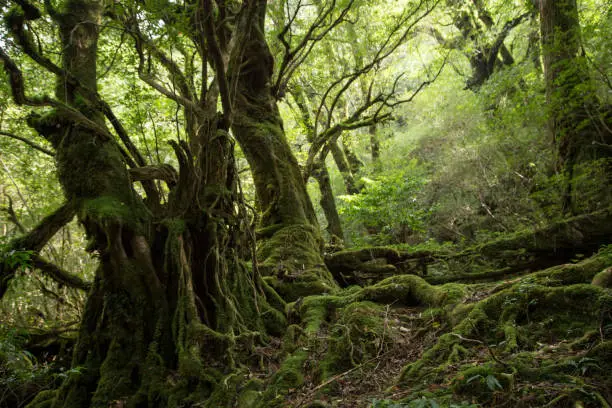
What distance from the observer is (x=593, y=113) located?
720 cm

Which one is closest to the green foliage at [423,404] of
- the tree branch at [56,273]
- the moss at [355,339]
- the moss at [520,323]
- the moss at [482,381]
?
the moss at [482,381]

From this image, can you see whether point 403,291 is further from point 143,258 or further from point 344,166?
point 344,166

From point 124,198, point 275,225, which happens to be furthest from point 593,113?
point 124,198

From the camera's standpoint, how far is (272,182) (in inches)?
315

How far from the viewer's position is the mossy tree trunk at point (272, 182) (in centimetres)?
688

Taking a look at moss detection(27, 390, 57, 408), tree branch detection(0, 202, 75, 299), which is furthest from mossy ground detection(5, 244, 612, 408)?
tree branch detection(0, 202, 75, 299)

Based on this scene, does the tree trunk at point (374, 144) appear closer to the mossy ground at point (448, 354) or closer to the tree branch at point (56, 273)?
the mossy ground at point (448, 354)

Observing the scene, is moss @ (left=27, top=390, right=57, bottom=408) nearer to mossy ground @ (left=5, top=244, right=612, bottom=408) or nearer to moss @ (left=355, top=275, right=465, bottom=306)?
mossy ground @ (left=5, top=244, right=612, bottom=408)

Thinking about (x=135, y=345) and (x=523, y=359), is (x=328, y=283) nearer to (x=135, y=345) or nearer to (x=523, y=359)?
(x=135, y=345)

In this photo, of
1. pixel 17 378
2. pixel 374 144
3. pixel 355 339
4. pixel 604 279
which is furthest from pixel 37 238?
pixel 374 144

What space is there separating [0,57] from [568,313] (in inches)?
214

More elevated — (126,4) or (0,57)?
(126,4)

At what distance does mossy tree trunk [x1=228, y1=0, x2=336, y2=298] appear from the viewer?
6875 mm

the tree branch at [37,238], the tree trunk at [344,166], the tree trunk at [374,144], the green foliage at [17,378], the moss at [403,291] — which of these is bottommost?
the moss at [403,291]
